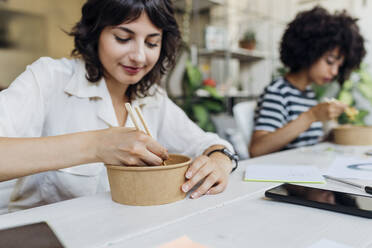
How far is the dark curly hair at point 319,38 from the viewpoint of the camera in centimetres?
176

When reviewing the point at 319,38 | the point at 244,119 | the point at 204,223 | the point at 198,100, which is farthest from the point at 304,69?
the point at 198,100

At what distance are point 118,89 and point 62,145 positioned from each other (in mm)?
516

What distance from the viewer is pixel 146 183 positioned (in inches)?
24.6

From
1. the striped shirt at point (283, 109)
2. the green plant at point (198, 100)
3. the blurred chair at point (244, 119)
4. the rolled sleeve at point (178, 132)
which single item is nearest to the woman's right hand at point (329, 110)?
the striped shirt at point (283, 109)

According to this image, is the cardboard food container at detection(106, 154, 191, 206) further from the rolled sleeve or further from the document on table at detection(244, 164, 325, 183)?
the rolled sleeve

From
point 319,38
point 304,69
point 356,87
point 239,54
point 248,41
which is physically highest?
point 248,41

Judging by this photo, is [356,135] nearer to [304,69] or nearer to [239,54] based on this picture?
[304,69]

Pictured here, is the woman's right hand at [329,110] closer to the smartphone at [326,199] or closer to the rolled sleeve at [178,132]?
the rolled sleeve at [178,132]

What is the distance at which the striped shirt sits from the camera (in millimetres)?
1634

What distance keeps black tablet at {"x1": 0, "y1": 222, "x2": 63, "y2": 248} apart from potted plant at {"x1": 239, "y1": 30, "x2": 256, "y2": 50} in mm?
3873

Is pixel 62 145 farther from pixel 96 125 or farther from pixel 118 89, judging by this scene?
pixel 118 89

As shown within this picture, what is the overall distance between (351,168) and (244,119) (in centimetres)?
80

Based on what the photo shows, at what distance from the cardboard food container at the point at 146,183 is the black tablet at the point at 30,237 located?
0.53ft

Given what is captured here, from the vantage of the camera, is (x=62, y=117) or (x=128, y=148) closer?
(x=128, y=148)
